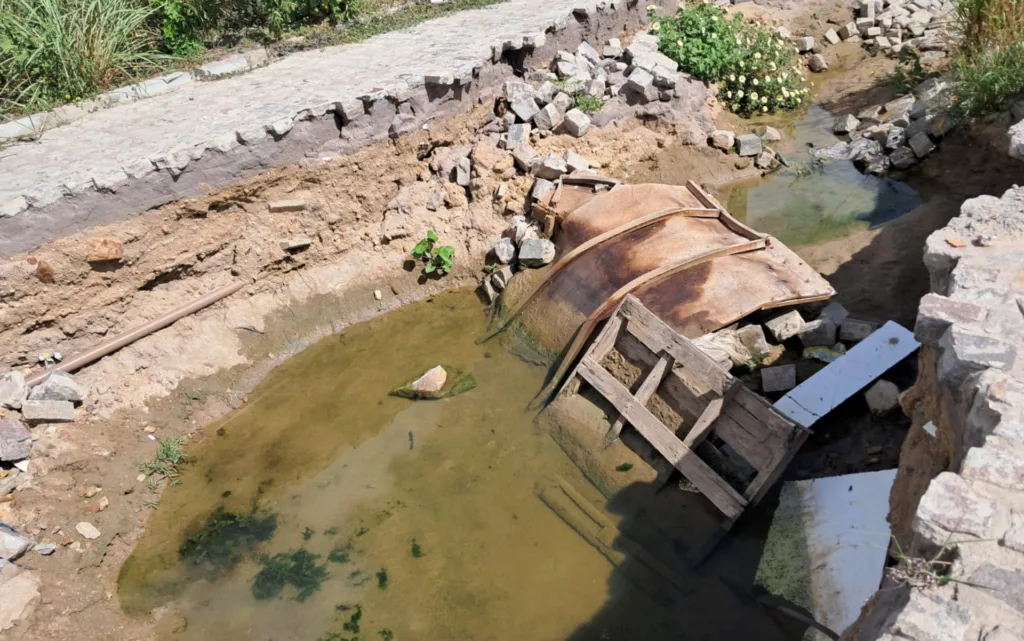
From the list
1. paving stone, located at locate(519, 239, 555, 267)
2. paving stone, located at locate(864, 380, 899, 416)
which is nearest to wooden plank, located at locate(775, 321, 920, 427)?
paving stone, located at locate(864, 380, 899, 416)

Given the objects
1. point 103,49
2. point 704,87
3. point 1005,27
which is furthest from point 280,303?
point 1005,27

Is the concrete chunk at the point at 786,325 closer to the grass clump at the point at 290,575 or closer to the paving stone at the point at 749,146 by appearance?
the paving stone at the point at 749,146

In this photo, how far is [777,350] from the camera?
5367mm

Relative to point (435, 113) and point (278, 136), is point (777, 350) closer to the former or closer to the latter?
point (435, 113)

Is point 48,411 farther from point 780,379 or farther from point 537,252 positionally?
point 780,379

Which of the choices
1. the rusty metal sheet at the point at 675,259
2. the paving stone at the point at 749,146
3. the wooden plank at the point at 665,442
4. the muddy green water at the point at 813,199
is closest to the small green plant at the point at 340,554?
the wooden plank at the point at 665,442

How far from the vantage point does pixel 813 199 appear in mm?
7422

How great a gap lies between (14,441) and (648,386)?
4.49 m

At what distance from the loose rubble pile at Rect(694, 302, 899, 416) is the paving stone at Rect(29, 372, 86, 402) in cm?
467

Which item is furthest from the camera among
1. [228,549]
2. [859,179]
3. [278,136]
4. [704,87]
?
[704,87]

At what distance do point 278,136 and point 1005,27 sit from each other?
694 centimetres

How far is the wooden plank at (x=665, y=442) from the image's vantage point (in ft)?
14.8

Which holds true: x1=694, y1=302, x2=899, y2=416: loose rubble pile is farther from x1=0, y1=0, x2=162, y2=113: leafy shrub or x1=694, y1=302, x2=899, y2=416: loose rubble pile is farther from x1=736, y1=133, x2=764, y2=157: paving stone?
x1=0, y1=0, x2=162, y2=113: leafy shrub

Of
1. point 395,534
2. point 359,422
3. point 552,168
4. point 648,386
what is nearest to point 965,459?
Result: point 648,386
